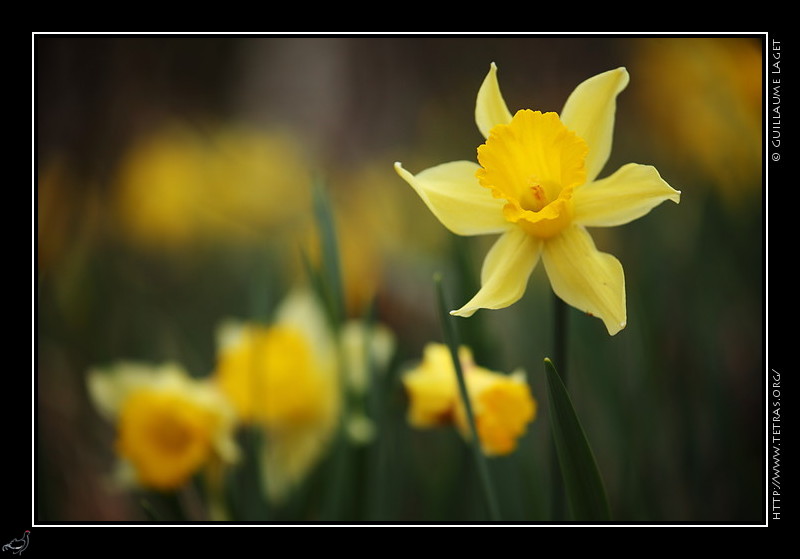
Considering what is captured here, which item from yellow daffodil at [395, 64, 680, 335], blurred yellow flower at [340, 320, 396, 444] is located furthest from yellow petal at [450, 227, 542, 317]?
blurred yellow flower at [340, 320, 396, 444]

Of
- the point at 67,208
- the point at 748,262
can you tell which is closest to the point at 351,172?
the point at 67,208

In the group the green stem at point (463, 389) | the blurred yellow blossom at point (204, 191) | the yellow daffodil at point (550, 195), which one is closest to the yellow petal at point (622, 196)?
the yellow daffodil at point (550, 195)

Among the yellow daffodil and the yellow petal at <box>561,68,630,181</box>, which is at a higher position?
the yellow petal at <box>561,68,630,181</box>

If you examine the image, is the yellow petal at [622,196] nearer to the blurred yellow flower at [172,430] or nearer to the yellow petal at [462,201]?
the yellow petal at [462,201]

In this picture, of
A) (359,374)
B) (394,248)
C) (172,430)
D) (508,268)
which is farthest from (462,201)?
(394,248)

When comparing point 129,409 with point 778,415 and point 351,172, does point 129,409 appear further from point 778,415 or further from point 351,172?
point 351,172

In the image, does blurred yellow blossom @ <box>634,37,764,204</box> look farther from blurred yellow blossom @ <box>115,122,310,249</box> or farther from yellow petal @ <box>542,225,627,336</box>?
blurred yellow blossom @ <box>115,122,310,249</box>
